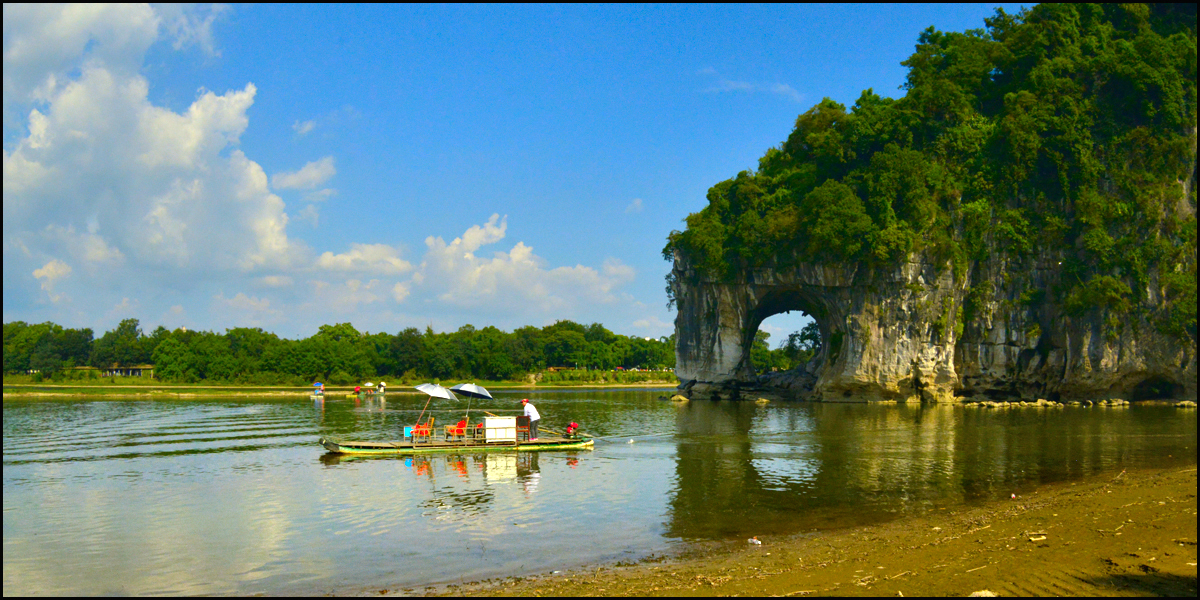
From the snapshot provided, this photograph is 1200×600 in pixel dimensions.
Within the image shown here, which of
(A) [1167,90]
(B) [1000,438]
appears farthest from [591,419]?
(A) [1167,90]

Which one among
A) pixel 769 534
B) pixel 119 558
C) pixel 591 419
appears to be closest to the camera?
pixel 119 558

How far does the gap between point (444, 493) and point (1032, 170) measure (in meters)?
55.8

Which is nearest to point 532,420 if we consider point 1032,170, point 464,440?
point 464,440

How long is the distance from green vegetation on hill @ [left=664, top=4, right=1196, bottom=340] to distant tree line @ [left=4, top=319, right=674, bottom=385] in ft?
170

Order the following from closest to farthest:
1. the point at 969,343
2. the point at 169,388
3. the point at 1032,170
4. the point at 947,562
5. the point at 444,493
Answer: the point at 947,562 < the point at 444,493 < the point at 1032,170 < the point at 969,343 < the point at 169,388

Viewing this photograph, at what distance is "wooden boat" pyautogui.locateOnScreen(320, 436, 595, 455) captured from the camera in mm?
24281

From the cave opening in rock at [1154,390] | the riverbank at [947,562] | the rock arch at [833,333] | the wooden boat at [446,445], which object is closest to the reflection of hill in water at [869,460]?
the riverbank at [947,562]

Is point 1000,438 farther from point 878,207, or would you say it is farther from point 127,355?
point 127,355

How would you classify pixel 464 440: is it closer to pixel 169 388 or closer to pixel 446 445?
pixel 446 445

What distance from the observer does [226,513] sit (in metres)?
15.9

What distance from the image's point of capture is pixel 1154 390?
181 feet

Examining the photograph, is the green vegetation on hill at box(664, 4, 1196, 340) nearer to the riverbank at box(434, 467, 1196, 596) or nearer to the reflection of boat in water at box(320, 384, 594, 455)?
the reflection of boat in water at box(320, 384, 594, 455)

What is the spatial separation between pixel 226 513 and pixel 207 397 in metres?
55.0

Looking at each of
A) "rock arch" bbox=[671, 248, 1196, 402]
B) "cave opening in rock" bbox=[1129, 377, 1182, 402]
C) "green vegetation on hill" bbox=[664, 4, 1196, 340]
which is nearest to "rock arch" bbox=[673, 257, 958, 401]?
"rock arch" bbox=[671, 248, 1196, 402]
